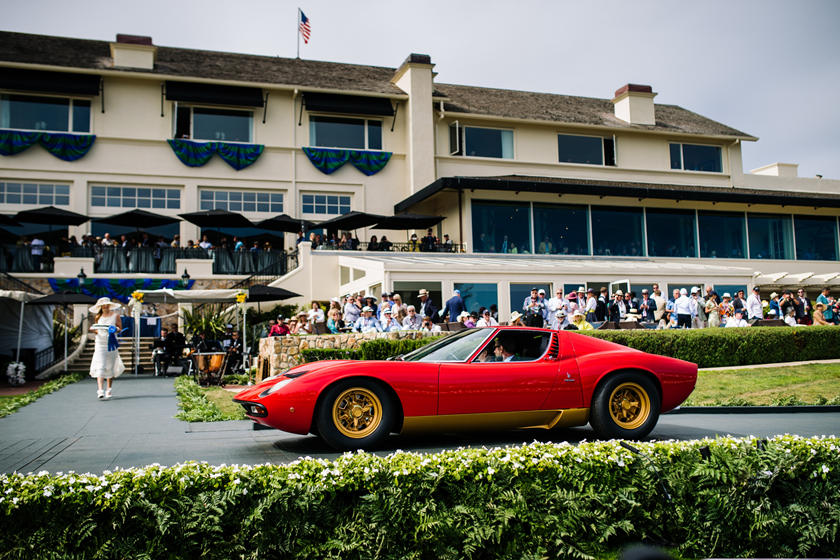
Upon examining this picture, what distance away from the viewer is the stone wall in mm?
15711

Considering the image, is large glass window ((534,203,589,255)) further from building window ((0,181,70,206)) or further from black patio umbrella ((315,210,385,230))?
→ building window ((0,181,70,206))

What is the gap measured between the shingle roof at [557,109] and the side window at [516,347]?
2738 cm

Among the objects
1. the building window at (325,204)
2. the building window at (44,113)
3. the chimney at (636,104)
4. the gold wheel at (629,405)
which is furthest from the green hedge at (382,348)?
the chimney at (636,104)

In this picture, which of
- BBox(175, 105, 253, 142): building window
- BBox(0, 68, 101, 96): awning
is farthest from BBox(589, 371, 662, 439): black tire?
BBox(0, 68, 101, 96): awning

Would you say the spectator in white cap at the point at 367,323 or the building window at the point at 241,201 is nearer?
the spectator in white cap at the point at 367,323

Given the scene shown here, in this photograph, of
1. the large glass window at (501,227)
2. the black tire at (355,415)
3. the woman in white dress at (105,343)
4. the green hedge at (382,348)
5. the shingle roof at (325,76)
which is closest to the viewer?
the black tire at (355,415)

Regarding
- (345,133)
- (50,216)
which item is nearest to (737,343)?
(345,133)

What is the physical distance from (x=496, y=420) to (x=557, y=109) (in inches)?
1272

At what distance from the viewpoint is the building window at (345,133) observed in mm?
33000

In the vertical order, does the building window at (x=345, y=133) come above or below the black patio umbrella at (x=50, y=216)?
above

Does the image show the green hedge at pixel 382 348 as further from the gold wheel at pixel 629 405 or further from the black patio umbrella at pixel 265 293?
the black patio umbrella at pixel 265 293

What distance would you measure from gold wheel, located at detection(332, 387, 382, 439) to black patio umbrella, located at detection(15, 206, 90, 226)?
23.8 m

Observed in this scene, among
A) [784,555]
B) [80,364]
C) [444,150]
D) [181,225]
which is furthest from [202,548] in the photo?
[444,150]

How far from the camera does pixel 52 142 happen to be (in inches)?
1155
